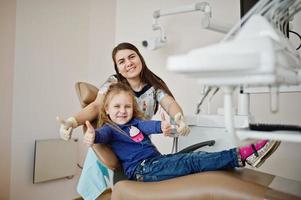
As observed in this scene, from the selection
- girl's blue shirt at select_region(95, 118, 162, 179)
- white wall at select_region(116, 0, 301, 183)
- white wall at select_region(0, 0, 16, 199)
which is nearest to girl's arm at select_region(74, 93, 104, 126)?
girl's blue shirt at select_region(95, 118, 162, 179)

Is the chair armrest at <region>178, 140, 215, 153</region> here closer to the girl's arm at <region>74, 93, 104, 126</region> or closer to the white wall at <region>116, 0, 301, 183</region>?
the white wall at <region>116, 0, 301, 183</region>

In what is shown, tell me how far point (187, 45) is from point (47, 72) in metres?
1.05

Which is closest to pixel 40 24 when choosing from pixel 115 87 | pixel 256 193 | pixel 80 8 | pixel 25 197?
pixel 80 8

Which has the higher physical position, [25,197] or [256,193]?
[256,193]

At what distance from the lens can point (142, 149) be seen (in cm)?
124

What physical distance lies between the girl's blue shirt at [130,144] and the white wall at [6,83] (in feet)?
2.96

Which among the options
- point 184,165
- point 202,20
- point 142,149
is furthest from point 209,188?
point 202,20

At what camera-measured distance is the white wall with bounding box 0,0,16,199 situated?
1.73 metres

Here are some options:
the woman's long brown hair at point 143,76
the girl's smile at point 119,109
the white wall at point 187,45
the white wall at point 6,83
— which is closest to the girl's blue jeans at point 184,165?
the girl's smile at point 119,109

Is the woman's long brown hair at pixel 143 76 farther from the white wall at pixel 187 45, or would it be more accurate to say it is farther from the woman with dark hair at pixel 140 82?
the white wall at pixel 187 45

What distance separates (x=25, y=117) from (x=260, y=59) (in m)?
1.73

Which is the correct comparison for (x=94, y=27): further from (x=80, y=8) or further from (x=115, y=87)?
(x=115, y=87)

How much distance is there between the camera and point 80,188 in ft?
4.37

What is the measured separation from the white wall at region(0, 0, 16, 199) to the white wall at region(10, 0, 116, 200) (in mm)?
31
